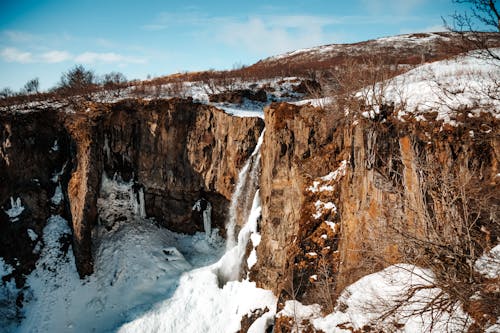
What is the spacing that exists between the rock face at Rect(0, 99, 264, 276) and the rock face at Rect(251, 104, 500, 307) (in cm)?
495

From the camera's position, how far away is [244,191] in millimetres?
18453

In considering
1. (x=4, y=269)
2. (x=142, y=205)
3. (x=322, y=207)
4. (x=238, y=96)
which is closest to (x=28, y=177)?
(x=4, y=269)

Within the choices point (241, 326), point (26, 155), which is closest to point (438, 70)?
point (241, 326)

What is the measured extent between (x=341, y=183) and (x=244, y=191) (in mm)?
7045

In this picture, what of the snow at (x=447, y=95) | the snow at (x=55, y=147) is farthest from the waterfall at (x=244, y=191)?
the snow at (x=55, y=147)

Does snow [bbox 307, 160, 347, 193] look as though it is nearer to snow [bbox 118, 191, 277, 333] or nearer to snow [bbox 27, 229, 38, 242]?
snow [bbox 118, 191, 277, 333]

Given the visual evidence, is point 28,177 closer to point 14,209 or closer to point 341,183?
point 14,209

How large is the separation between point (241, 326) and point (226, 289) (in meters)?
2.55

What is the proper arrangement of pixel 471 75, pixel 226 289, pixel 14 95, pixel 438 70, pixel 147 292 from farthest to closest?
pixel 14 95 → pixel 147 292 → pixel 226 289 → pixel 438 70 → pixel 471 75

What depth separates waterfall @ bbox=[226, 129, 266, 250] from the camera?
1805 centimetres

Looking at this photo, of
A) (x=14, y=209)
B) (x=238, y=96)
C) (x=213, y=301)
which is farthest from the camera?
(x=238, y=96)

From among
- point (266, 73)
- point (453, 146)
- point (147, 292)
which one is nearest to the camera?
point (453, 146)

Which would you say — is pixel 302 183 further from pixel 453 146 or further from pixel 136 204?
pixel 136 204

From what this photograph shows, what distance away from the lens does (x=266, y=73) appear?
3338cm
